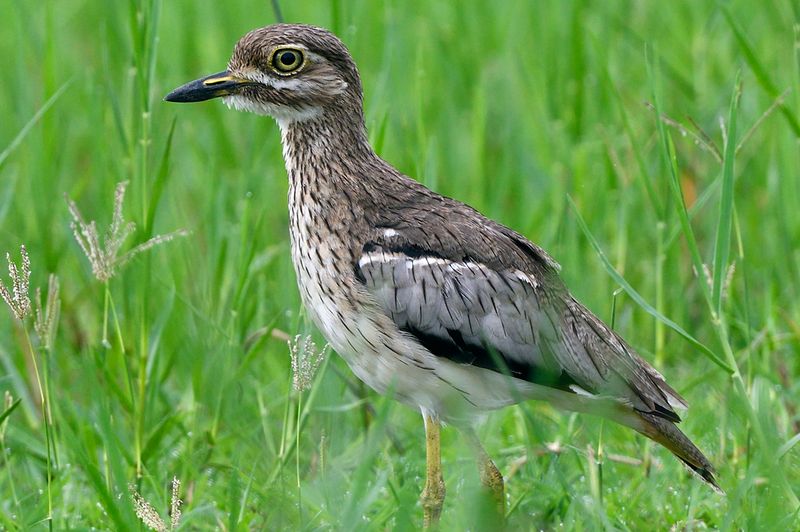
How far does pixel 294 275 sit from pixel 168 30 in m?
4.05

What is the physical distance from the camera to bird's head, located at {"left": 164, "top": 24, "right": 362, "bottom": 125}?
4.74 m

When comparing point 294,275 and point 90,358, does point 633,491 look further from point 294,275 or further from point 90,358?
point 90,358

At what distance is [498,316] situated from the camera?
4547 mm

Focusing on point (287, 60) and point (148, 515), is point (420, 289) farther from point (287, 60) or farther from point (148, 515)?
point (148, 515)

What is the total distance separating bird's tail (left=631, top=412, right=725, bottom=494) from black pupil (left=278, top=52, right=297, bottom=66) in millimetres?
1759

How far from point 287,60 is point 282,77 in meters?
0.07

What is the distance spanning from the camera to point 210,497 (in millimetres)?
4812

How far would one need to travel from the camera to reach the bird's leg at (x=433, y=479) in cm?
450

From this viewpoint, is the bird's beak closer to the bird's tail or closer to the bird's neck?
the bird's neck

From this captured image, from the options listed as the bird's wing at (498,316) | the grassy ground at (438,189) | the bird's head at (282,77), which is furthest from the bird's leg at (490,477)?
the bird's head at (282,77)

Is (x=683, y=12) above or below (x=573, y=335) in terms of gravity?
above

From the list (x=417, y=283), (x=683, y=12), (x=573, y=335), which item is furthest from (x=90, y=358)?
(x=683, y=12)

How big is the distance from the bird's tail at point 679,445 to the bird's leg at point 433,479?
714 millimetres

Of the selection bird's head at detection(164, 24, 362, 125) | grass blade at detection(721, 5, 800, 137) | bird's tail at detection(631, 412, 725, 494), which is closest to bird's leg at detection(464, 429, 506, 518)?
bird's tail at detection(631, 412, 725, 494)
